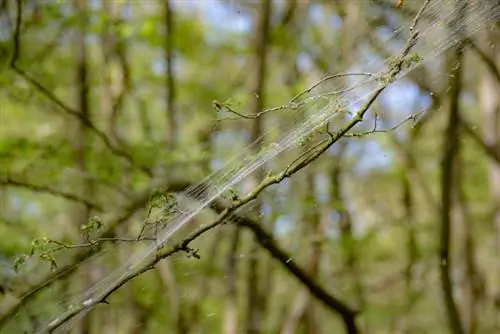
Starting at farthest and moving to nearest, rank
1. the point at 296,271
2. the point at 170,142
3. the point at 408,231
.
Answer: the point at 408,231, the point at 170,142, the point at 296,271

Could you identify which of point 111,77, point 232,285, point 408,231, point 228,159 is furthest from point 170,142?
point 408,231

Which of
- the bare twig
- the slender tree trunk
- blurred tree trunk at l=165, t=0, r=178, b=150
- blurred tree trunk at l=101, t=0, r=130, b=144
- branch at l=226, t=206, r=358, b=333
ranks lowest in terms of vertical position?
branch at l=226, t=206, r=358, b=333

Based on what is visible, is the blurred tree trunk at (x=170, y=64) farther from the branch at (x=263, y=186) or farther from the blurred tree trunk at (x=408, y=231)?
the branch at (x=263, y=186)

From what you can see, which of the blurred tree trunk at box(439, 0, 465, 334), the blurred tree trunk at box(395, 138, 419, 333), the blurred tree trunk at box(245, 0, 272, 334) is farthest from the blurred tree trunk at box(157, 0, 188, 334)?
the blurred tree trunk at box(395, 138, 419, 333)

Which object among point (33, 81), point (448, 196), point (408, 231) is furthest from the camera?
point (408, 231)

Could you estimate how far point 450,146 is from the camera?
2.84m

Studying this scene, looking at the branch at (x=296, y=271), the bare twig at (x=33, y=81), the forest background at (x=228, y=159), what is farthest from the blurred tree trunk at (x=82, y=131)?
the branch at (x=296, y=271)

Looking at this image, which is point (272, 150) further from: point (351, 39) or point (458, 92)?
point (351, 39)

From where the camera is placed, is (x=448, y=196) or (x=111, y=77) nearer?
(x=448, y=196)

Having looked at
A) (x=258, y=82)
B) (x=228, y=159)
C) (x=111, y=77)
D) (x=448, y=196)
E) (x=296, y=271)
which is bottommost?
(x=296, y=271)

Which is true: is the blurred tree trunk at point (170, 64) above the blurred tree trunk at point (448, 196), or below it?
above

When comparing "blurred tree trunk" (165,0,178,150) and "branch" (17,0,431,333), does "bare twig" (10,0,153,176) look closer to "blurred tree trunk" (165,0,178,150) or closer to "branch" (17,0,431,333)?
"blurred tree trunk" (165,0,178,150)

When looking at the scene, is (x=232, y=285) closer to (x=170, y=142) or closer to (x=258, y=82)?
(x=170, y=142)

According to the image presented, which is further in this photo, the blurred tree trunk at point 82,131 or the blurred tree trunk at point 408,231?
the blurred tree trunk at point 408,231
